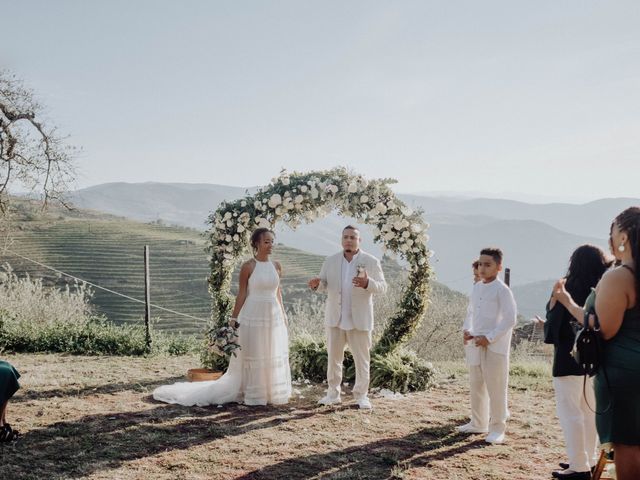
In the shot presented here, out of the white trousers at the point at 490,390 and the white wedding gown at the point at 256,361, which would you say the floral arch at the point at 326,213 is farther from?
the white trousers at the point at 490,390

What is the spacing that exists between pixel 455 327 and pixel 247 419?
2059cm

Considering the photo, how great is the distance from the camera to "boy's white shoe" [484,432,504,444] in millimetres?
6254

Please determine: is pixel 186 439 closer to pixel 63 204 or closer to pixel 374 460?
pixel 374 460

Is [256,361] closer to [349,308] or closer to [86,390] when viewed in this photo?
[349,308]

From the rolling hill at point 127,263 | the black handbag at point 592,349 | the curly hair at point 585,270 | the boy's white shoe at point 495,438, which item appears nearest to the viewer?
the black handbag at point 592,349

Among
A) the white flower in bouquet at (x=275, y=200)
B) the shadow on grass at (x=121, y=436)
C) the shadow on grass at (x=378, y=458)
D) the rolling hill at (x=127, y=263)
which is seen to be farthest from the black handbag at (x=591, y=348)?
the rolling hill at (x=127, y=263)

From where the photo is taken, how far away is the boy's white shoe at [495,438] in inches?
246

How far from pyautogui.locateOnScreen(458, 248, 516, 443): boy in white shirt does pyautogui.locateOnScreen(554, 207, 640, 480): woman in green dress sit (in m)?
2.64

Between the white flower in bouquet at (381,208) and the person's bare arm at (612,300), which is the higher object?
the white flower in bouquet at (381,208)

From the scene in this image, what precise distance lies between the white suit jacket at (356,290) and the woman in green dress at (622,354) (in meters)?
4.26

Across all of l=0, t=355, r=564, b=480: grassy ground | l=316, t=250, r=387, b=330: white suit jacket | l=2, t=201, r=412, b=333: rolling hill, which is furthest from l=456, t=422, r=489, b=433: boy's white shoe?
l=2, t=201, r=412, b=333: rolling hill

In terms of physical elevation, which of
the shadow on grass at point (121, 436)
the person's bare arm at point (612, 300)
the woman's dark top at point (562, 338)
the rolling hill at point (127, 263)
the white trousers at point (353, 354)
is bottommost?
the rolling hill at point (127, 263)

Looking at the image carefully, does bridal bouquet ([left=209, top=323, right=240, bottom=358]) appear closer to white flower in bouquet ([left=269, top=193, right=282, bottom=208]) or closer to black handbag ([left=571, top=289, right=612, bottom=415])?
white flower in bouquet ([left=269, top=193, right=282, bottom=208])

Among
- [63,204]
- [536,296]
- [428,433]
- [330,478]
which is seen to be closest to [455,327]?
[63,204]
